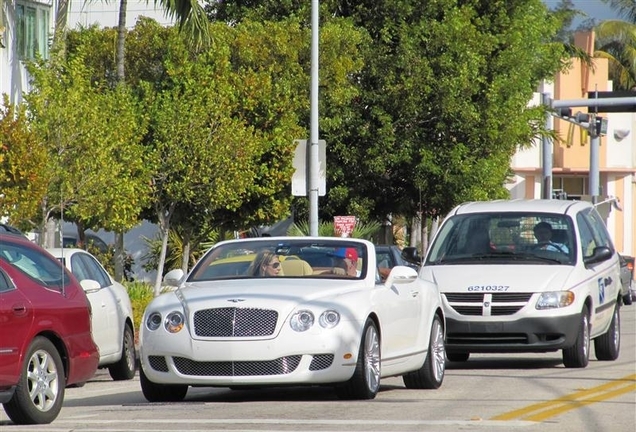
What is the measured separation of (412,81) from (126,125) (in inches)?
472

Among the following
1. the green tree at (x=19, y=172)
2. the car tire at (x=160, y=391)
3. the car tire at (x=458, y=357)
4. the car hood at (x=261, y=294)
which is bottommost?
the car tire at (x=458, y=357)

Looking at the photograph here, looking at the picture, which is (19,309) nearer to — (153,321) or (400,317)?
(153,321)

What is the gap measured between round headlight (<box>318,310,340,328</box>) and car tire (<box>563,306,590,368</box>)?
5.14 meters

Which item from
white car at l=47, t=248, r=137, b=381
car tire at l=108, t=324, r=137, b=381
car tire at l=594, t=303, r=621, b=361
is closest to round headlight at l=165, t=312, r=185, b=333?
white car at l=47, t=248, r=137, b=381

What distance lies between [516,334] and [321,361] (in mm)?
4931

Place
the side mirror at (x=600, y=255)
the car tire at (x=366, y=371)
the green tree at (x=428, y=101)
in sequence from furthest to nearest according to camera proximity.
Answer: the green tree at (x=428, y=101) → the side mirror at (x=600, y=255) → the car tire at (x=366, y=371)

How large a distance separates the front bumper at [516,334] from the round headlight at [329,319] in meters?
4.52

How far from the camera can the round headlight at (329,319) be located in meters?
12.5

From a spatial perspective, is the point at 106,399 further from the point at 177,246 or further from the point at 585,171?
the point at 585,171

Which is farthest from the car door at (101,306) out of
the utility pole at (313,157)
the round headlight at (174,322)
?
the utility pole at (313,157)

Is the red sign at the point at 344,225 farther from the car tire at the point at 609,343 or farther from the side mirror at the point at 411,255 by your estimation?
the side mirror at the point at 411,255

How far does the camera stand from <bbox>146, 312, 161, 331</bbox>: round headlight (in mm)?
12633

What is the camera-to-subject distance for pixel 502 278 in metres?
16.9

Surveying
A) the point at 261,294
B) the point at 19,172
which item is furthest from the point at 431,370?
the point at 19,172
